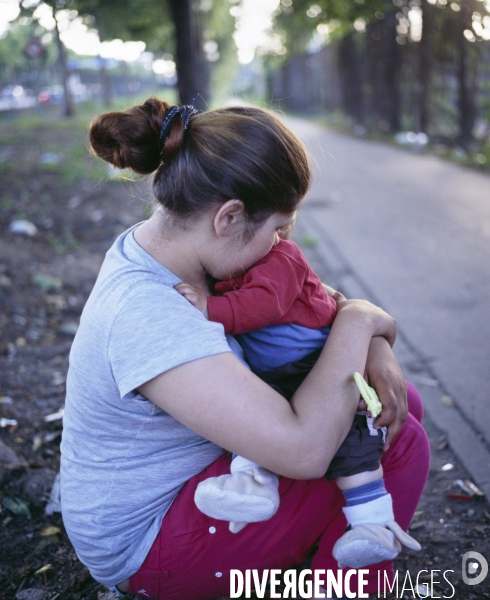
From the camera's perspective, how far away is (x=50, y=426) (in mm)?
2982

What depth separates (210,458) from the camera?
1.75 metres

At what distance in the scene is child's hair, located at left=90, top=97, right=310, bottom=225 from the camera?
1518 millimetres

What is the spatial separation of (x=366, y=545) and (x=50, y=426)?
6.31ft

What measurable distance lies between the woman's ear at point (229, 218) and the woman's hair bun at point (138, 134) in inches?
8.3

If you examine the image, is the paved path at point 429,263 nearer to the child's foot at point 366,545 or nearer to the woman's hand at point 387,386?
the woman's hand at point 387,386

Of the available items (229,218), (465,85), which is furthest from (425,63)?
(229,218)

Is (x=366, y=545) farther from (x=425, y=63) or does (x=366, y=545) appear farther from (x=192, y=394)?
(x=425, y=63)

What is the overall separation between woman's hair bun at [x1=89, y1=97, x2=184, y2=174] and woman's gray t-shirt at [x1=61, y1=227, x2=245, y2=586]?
9.2 inches

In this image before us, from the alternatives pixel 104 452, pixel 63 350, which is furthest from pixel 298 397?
pixel 63 350

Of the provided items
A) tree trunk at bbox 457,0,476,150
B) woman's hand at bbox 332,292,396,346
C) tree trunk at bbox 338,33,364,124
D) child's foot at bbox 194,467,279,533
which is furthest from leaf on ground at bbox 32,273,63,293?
tree trunk at bbox 338,33,364,124

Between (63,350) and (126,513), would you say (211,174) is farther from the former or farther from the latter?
(63,350)

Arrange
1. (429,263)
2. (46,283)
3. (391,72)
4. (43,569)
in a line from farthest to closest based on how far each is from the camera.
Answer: (391,72) → (429,263) → (46,283) → (43,569)

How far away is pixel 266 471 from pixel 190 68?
23.3ft

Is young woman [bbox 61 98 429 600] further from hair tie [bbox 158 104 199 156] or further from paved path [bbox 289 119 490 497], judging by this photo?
paved path [bbox 289 119 490 497]
